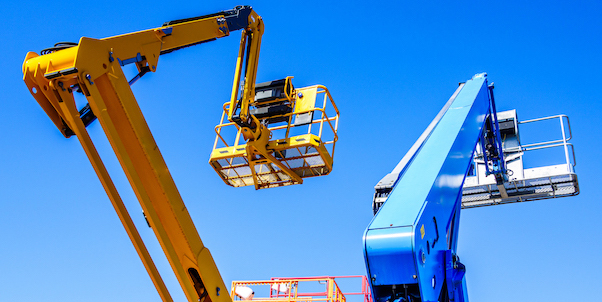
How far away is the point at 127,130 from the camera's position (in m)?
6.51

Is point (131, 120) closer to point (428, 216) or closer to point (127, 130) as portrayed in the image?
point (127, 130)

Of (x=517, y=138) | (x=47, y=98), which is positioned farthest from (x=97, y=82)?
(x=517, y=138)

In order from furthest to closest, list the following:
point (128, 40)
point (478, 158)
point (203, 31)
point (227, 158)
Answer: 1. point (478, 158)
2. point (227, 158)
3. point (203, 31)
4. point (128, 40)

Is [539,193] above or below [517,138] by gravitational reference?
below

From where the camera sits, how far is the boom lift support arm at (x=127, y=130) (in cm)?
600

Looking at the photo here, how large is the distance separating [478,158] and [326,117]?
4.52 metres

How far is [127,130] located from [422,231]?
3.94 m

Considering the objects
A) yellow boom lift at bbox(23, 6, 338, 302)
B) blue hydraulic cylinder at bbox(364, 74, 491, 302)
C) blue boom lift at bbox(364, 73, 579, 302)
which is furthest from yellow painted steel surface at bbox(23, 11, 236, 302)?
blue hydraulic cylinder at bbox(364, 74, 491, 302)

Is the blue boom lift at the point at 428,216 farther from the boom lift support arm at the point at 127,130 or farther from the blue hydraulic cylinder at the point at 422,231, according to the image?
the boom lift support arm at the point at 127,130

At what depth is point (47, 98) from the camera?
604 centimetres

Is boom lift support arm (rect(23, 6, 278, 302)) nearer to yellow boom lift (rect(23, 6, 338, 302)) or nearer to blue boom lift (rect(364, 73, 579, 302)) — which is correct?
yellow boom lift (rect(23, 6, 338, 302))

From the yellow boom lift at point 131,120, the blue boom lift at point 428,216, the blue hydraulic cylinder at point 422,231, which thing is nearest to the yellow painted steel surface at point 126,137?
the yellow boom lift at point 131,120

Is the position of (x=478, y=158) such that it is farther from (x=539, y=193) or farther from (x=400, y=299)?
(x=400, y=299)

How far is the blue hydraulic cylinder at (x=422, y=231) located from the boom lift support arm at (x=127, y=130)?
3.08 meters
